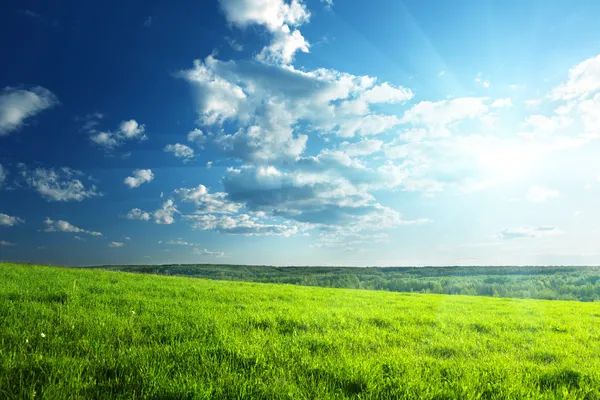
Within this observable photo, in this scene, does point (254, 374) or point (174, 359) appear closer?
point (254, 374)

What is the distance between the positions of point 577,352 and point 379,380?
23.0 feet

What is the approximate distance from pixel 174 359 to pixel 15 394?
7.43ft

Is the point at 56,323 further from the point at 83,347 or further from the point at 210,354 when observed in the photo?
the point at 210,354

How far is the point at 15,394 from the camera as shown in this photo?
489 centimetres

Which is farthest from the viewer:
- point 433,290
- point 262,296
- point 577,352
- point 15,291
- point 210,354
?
point 433,290

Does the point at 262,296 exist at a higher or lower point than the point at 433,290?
higher

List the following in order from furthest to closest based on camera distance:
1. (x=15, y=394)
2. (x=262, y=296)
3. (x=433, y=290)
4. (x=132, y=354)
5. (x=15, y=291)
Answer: (x=433, y=290), (x=262, y=296), (x=15, y=291), (x=132, y=354), (x=15, y=394)

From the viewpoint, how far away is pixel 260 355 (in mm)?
6883

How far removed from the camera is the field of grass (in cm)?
543

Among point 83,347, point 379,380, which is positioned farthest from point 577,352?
point 83,347

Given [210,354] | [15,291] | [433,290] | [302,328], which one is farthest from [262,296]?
[433,290]

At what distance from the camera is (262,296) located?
17.2 meters

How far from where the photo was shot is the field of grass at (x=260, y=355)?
5.43m

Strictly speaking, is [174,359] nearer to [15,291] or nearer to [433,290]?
[15,291]
